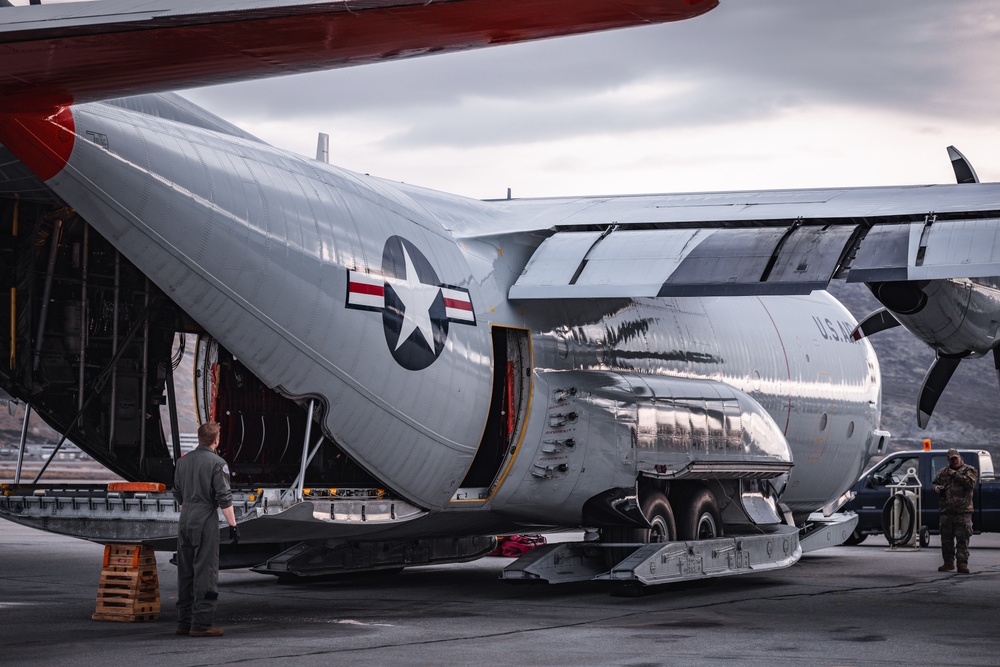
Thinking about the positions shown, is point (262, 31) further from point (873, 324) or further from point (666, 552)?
point (873, 324)

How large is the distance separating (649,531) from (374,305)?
4322 mm

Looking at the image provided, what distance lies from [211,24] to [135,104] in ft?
12.5

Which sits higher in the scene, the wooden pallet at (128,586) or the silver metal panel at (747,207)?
the silver metal panel at (747,207)

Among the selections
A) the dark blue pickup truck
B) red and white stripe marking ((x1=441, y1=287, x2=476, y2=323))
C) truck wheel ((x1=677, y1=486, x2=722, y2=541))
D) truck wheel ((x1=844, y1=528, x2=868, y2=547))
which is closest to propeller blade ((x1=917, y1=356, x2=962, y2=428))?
truck wheel ((x1=677, y1=486, x2=722, y2=541))

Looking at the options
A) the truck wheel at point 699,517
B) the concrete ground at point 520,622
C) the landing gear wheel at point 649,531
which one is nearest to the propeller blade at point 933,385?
the concrete ground at point 520,622

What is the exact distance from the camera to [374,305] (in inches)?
432

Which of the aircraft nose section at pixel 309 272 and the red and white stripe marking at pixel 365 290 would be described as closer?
the aircraft nose section at pixel 309 272

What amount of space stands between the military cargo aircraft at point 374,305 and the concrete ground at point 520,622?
750 mm

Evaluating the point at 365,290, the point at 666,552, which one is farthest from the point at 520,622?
the point at 365,290

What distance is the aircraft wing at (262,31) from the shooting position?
6.56 metres

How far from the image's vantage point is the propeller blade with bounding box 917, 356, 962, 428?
53.0 ft

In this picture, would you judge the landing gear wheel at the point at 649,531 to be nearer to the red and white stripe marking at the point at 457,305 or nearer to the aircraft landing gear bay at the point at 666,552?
the aircraft landing gear bay at the point at 666,552

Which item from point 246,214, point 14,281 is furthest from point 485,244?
point 14,281

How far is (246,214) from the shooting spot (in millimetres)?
10203
